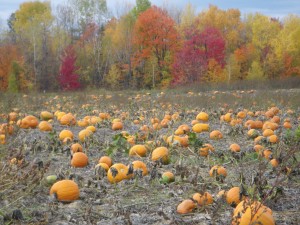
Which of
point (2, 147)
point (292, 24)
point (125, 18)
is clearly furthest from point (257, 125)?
point (292, 24)

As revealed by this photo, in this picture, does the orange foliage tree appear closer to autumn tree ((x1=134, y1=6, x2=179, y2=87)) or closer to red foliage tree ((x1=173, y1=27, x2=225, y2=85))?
autumn tree ((x1=134, y1=6, x2=179, y2=87))

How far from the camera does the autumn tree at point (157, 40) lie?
42.7m

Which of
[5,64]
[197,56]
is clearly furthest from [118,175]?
[5,64]

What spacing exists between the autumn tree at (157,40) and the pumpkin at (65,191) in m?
38.7

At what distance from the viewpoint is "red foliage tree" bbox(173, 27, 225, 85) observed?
3612cm

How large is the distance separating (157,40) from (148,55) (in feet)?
5.88

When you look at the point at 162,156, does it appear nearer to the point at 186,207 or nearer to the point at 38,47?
the point at 186,207

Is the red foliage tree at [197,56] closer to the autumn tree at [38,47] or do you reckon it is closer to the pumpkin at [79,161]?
the autumn tree at [38,47]

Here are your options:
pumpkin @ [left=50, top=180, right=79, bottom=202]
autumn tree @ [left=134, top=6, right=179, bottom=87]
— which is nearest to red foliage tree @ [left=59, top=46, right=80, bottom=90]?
autumn tree @ [left=134, top=6, right=179, bottom=87]

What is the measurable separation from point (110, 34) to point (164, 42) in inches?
431

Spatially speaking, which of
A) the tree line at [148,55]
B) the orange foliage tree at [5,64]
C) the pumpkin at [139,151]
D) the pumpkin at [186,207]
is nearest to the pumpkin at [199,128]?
the pumpkin at [139,151]

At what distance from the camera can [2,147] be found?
3.10m

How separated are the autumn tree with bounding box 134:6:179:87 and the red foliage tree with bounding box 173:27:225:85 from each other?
147 inches

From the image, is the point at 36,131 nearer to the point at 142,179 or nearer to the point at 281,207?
the point at 142,179
